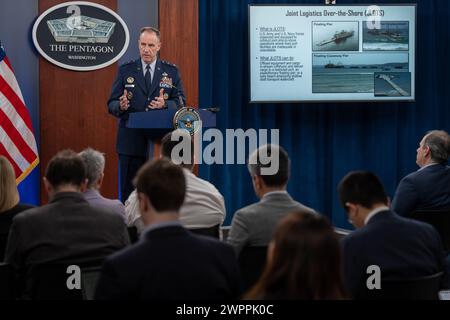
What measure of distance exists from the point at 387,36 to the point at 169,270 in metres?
5.42

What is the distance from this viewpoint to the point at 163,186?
7.24 ft

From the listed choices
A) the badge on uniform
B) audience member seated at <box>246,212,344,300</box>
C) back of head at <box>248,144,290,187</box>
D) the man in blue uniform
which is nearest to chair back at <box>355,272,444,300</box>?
audience member seated at <box>246,212,344,300</box>

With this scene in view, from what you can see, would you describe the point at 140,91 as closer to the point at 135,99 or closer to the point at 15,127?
the point at 135,99

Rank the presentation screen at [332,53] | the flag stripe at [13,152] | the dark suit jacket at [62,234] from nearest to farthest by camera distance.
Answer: the dark suit jacket at [62,234]
the flag stripe at [13,152]
the presentation screen at [332,53]

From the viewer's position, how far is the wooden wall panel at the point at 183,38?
6609mm

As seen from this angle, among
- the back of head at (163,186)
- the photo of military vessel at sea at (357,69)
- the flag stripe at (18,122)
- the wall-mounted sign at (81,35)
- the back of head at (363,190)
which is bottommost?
the back of head at (363,190)

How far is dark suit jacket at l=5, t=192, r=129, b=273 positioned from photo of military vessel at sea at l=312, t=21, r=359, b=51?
4.51 metres

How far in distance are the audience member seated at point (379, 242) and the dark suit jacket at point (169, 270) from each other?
1.96 feet

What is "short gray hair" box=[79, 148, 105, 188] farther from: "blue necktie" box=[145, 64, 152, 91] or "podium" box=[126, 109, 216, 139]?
"blue necktie" box=[145, 64, 152, 91]

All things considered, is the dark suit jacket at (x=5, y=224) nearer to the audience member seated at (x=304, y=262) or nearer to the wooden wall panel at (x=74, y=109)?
the audience member seated at (x=304, y=262)

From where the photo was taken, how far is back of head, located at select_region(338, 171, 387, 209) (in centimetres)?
273

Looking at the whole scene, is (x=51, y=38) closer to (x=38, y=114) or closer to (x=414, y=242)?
(x=38, y=114)

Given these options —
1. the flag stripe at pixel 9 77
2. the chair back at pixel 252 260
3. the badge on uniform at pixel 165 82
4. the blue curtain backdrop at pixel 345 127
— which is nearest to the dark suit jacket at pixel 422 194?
the chair back at pixel 252 260

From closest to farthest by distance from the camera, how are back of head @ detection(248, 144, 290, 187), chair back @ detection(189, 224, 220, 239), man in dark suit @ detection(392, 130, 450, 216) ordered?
back of head @ detection(248, 144, 290, 187) → chair back @ detection(189, 224, 220, 239) → man in dark suit @ detection(392, 130, 450, 216)
